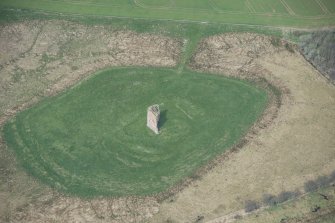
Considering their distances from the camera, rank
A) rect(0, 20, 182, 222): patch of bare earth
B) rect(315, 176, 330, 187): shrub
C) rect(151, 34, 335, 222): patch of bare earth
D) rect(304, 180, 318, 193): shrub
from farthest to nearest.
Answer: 1. rect(315, 176, 330, 187): shrub
2. rect(304, 180, 318, 193): shrub
3. rect(151, 34, 335, 222): patch of bare earth
4. rect(0, 20, 182, 222): patch of bare earth

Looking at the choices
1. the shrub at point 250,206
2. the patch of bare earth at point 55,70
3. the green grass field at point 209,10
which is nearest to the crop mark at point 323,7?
the green grass field at point 209,10

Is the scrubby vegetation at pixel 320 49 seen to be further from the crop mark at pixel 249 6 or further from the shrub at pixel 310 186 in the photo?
the shrub at pixel 310 186

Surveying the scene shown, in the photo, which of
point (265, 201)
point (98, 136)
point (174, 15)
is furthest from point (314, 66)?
point (98, 136)

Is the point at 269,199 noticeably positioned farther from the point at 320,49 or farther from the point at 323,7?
the point at 323,7

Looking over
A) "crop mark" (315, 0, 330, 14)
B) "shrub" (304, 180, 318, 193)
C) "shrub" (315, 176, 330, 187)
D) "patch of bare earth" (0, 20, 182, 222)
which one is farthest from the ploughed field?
"crop mark" (315, 0, 330, 14)

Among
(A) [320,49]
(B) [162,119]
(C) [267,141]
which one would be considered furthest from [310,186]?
(A) [320,49]

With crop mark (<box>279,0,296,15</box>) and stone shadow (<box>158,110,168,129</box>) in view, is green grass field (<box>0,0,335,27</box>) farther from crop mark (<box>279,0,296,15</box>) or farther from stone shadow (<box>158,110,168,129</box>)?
stone shadow (<box>158,110,168,129</box>)
